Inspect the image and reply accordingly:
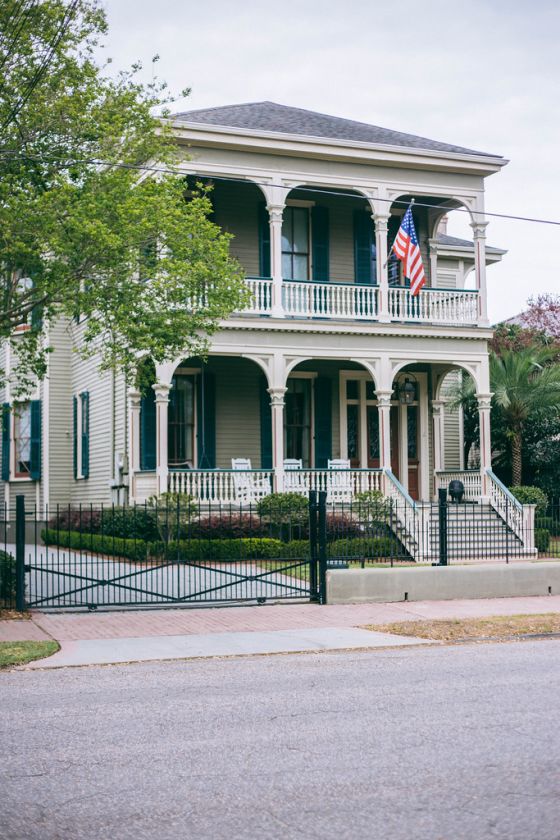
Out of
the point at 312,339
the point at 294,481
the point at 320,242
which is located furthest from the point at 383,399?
the point at 320,242

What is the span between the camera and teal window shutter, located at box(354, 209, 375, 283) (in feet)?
87.4

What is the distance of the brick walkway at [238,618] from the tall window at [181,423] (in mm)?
9764

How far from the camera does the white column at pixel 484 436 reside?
24.5 meters

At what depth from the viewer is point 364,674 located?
32.9ft

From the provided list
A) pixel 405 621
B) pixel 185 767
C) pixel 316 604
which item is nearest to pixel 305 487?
pixel 316 604

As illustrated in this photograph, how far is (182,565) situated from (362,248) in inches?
435

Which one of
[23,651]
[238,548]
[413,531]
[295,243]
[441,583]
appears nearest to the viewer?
[23,651]

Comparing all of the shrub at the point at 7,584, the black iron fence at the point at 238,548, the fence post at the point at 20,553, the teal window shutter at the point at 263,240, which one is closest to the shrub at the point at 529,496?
the black iron fence at the point at 238,548

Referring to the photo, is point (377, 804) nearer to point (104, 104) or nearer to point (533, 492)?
point (104, 104)

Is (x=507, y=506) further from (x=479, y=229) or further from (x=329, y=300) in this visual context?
(x=479, y=229)

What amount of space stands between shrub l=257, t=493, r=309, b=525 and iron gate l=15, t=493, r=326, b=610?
41 millimetres

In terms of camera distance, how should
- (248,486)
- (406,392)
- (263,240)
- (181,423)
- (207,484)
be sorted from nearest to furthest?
1. (207,484)
2. (248,486)
3. (181,423)
4. (263,240)
5. (406,392)

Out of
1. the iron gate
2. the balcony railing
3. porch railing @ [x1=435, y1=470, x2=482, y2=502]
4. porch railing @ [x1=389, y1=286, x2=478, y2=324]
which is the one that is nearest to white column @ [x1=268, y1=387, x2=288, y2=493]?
the iron gate

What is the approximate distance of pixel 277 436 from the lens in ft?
77.1
